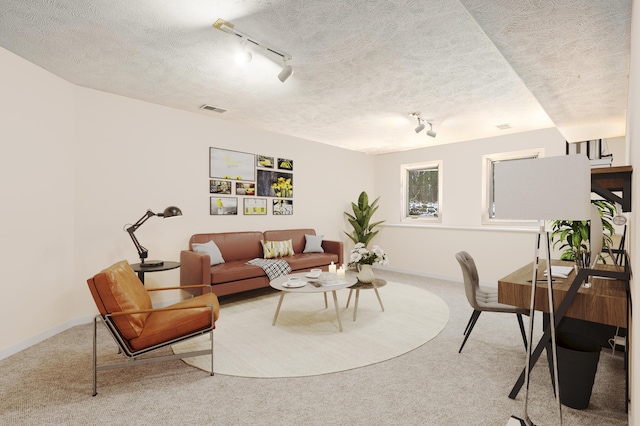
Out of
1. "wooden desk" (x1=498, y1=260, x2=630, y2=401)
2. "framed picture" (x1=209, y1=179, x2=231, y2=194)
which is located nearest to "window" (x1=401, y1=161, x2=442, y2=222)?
"framed picture" (x1=209, y1=179, x2=231, y2=194)

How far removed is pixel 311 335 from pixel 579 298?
2.21 metres

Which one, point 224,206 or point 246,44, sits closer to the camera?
point 246,44

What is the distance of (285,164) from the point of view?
18.5ft

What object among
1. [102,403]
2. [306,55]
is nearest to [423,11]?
[306,55]

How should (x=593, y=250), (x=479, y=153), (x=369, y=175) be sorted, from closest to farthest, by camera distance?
(x=593, y=250), (x=479, y=153), (x=369, y=175)

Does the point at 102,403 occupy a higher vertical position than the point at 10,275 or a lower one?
lower

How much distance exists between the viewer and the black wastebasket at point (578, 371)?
1.95m

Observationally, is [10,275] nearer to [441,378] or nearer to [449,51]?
[441,378]

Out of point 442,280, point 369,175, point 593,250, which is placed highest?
point 369,175

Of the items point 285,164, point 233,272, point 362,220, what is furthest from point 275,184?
point 362,220

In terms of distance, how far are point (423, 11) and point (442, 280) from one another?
478cm

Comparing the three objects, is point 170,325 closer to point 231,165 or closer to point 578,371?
point 578,371

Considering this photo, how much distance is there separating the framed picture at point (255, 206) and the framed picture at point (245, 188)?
12 centimetres

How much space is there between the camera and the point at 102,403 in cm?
205
